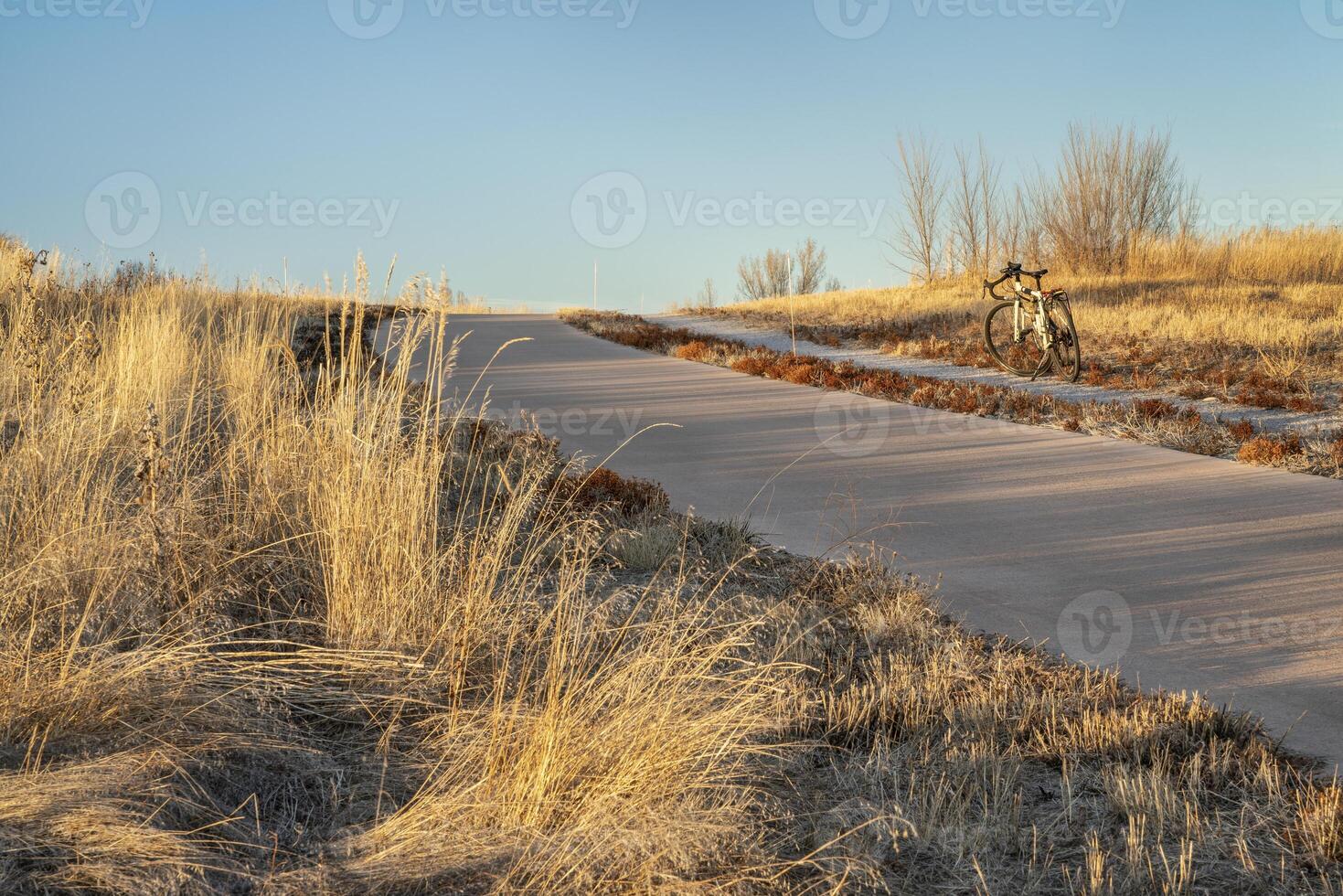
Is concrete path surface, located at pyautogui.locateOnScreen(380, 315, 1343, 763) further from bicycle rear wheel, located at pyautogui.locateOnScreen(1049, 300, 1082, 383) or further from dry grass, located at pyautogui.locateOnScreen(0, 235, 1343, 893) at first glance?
bicycle rear wheel, located at pyautogui.locateOnScreen(1049, 300, 1082, 383)

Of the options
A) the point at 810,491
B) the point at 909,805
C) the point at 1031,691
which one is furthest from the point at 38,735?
the point at 810,491

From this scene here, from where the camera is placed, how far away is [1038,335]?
→ 12.8 meters

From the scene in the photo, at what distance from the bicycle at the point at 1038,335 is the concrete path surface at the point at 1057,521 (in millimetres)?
2989

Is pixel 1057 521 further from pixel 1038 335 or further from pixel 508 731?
pixel 1038 335

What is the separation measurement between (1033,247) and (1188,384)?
2016 cm

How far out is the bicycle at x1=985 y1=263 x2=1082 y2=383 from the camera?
1262cm

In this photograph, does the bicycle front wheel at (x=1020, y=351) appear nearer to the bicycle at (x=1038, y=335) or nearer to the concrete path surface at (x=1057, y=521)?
the bicycle at (x=1038, y=335)

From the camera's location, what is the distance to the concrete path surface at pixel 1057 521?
4.19 m

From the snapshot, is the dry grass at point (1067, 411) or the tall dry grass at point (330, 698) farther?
the dry grass at point (1067, 411)

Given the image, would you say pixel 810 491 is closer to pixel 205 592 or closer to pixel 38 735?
pixel 205 592

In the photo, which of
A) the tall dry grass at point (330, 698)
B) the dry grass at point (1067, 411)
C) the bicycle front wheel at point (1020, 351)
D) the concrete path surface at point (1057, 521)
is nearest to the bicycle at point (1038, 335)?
the bicycle front wheel at point (1020, 351)

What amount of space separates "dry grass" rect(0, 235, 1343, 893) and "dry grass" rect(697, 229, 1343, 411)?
841 centimetres

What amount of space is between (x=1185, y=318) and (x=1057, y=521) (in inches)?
457

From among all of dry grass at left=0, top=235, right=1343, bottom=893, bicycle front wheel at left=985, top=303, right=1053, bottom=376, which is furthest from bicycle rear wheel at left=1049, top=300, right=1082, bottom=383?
dry grass at left=0, top=235, right=1343, bottom=893
